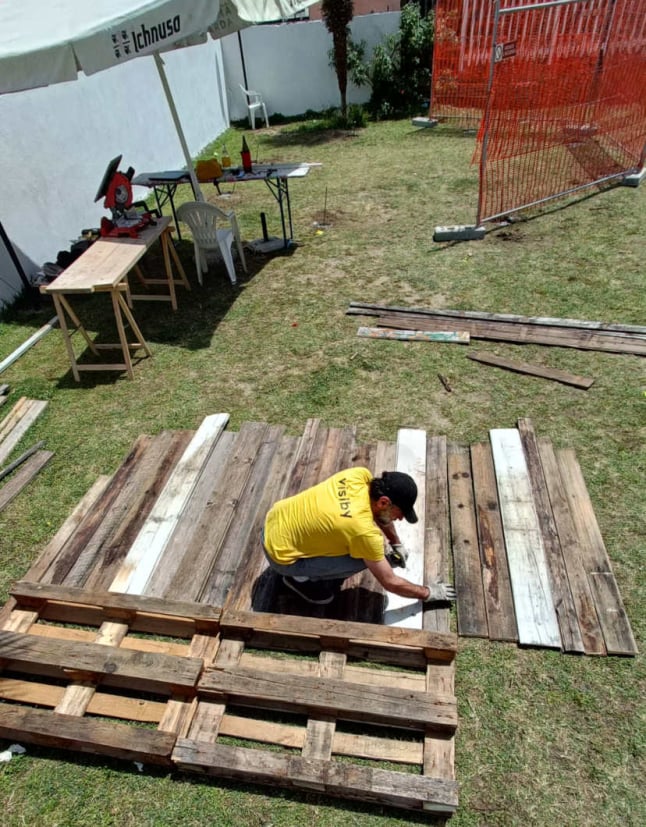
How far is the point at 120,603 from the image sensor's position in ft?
11.0

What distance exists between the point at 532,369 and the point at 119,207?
210 inches

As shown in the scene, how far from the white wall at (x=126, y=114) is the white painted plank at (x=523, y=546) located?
22.8 feet

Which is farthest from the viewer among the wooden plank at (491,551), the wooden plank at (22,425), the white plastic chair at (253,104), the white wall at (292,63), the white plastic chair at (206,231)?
the white plastic chair at (253,104)

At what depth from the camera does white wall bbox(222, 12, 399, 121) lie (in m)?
15.5

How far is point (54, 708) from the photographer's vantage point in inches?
121

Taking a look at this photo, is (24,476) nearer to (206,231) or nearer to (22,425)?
(22,425)

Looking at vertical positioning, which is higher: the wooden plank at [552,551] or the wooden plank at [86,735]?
the wooden plank at [86,735]

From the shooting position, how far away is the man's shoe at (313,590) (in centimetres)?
339

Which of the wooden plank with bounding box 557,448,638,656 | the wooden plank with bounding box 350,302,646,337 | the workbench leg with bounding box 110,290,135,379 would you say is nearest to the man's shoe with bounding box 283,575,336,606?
the wooden plank with bounding box 557,448,638,656

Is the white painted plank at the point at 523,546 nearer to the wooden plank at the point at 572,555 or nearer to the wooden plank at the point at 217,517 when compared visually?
the wooden plank at the point at 572,555

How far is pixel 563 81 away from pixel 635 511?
27.4 feet

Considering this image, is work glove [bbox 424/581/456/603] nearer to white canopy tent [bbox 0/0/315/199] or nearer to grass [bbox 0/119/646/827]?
grass [bbox 0/119/646/827]

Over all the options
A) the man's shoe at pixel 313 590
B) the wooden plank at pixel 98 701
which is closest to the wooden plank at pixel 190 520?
the wooden plank at pixel 98 701

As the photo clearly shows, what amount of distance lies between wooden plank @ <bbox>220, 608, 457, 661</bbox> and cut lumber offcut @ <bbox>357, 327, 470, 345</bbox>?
12.1ft
